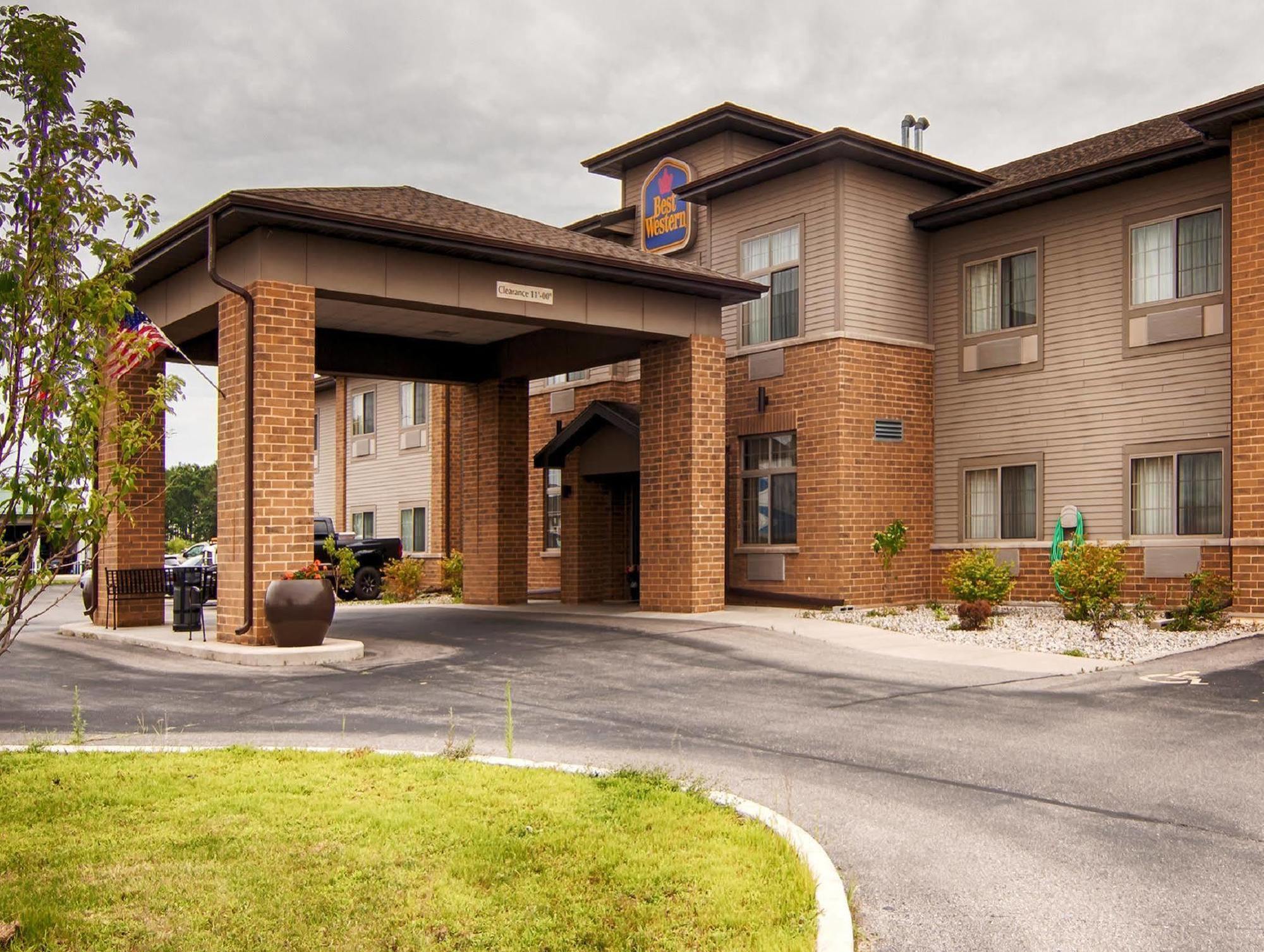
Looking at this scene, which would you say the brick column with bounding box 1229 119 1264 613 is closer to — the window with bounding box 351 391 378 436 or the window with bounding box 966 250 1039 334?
the window with bounding box 966 250 1039 334

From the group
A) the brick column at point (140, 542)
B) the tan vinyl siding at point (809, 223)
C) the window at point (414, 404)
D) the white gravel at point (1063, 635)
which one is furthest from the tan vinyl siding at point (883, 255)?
the window at point (414, 404)

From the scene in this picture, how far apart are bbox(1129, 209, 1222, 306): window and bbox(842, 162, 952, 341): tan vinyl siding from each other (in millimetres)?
3927

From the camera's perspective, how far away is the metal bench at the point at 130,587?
62.0 feet

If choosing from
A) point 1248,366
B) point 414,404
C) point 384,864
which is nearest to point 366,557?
point 414,404

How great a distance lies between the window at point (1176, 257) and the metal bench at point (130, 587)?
52.7 ft

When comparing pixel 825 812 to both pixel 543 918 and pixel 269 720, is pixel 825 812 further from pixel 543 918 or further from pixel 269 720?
pixel 269 720

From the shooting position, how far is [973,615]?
53.9 ft

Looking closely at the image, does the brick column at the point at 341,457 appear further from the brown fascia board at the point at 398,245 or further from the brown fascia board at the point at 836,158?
the brown fascia board at the point at 398,245

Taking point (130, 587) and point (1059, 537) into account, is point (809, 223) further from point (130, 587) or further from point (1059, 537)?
point (130, 587)

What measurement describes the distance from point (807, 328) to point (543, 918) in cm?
1654

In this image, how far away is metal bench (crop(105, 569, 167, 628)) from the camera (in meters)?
18.9

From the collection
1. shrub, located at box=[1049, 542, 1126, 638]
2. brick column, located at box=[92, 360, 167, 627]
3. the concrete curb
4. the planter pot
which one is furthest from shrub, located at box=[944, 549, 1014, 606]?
brick column, located at box=[92, 360, 167, 627]

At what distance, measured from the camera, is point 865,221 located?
67.2ft

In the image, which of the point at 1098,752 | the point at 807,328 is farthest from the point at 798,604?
the point at 1098,752
